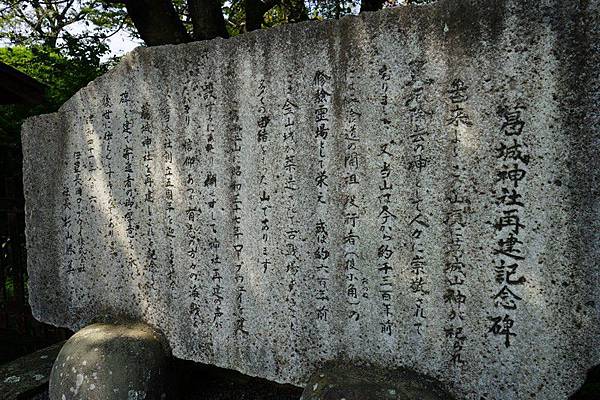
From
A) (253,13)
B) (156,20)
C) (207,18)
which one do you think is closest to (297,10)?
(253,13)

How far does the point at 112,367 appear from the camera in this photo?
270 centimetres

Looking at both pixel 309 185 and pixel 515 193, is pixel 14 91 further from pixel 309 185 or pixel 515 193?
pixel 515 193

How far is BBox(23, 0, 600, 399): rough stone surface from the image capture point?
197 centimetres

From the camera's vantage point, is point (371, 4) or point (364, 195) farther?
point (371, 4)

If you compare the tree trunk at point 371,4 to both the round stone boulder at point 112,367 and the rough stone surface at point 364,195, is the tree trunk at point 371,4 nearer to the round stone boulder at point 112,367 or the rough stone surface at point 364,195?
the rough stone surface at point 364,195

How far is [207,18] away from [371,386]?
4.34m

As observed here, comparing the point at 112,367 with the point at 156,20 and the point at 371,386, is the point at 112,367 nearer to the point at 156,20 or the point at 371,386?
the point at 371,386

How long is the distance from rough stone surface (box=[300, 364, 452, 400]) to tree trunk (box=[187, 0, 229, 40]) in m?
4.03

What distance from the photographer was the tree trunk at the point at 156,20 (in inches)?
188

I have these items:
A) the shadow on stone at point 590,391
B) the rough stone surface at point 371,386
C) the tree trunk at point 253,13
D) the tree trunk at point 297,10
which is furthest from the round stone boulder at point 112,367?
the tree trunk at point 297,10

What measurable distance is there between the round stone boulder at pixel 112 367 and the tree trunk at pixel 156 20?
3.33 meters

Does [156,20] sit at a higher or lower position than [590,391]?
higher

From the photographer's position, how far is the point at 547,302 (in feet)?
6.51

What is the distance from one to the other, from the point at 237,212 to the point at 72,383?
1.50 metres
